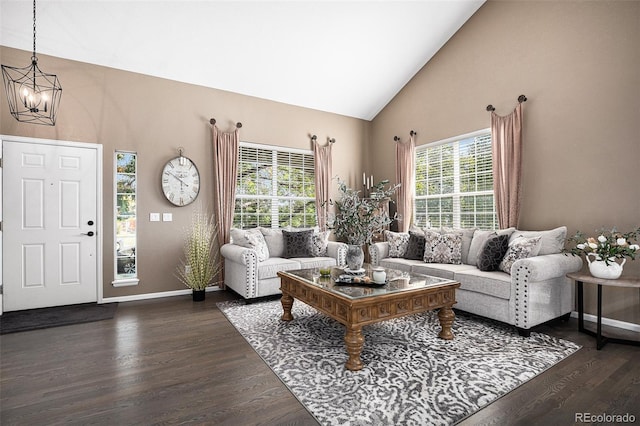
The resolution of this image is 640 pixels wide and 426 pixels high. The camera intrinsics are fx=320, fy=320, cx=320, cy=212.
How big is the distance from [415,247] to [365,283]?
1709 millimetres

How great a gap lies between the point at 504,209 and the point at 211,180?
3988 mm

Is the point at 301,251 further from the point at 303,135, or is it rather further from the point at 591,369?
the point at 591,369

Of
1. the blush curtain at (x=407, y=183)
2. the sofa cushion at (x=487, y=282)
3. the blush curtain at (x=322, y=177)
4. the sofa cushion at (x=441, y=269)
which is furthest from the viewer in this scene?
the blush curtain at (x=322, y=177)

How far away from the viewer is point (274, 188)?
5.31 meters

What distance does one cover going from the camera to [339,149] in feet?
19.4

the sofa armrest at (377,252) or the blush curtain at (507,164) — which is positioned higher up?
the blush curtain at (507,164)

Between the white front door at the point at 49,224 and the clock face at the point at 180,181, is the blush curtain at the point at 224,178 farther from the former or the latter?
the white front door at the point at 49,224

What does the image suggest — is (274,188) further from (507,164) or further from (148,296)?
(507,164)

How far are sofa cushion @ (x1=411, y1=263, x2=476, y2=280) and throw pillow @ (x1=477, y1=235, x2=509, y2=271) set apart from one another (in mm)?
200

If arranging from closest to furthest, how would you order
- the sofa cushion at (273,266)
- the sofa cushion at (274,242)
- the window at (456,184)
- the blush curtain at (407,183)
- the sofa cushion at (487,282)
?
the sofa cushion at (487,282) < the sofa cushion at (273,266) < the window at (456,184) < the sofa cushion at (274,242) < the blush curtain at (407,183)

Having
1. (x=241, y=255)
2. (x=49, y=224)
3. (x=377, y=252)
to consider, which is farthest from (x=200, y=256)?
(x=377, y=252)

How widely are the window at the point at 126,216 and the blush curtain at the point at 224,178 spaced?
3.44 ft

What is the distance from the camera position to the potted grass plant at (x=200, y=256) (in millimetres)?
4168

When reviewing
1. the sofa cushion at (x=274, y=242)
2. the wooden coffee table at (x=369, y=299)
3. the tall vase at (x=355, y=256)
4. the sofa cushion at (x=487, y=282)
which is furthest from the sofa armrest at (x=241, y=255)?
the sofa cushion at (x=487, y=282)
